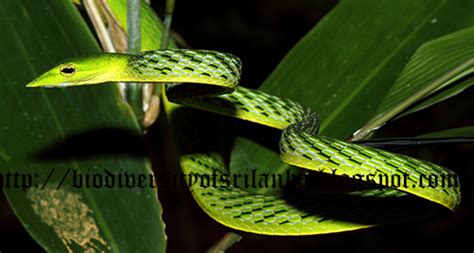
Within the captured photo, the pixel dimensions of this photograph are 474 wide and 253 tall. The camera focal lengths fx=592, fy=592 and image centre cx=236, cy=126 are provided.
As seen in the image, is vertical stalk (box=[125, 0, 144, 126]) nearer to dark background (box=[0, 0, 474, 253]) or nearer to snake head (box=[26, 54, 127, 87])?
snake head (box=[26, 54, 127, 87])

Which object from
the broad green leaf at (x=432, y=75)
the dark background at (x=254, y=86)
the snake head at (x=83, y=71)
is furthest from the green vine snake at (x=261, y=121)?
the dark background at (x=254, y=86)

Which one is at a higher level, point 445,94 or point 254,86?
point 445,94

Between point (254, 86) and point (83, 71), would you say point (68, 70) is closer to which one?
point (83, 71)

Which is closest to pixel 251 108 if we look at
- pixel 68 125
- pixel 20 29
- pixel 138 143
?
pixel 138 143

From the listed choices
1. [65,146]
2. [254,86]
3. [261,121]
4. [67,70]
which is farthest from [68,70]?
[254,86]

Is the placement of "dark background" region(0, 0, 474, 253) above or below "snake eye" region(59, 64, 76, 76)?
below

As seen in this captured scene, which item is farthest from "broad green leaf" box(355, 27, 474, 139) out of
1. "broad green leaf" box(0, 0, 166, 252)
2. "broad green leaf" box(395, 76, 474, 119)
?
"broad green leaf" box(0, 0, 166, 252)

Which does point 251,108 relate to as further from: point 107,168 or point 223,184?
point 107,168
